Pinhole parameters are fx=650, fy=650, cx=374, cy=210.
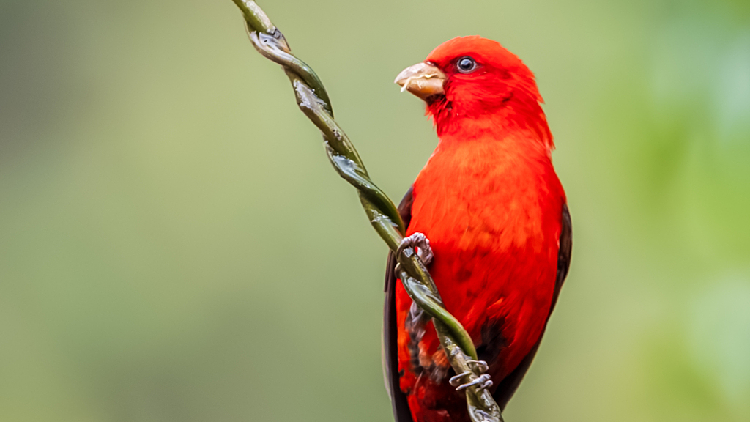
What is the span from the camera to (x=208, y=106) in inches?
74.6

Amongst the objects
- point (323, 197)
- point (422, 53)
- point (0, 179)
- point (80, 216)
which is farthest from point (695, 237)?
point (0, 179)

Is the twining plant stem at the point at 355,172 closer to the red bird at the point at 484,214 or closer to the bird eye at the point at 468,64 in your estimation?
the red bird at the point at 484,214

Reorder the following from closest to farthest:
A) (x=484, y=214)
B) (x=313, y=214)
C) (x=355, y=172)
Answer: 1. (x=355, y=172)
2. (x=484, y=214)
3. (x=313, y=214)

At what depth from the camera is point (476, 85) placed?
1226 millimetres

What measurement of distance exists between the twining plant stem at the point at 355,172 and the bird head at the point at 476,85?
0.40 metres

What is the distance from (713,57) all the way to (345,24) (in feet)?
3.29

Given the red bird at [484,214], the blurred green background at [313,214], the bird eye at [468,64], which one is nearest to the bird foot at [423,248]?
the red bird at [484,214]

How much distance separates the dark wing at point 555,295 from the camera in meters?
1.25

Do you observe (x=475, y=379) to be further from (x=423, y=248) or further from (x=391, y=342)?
(x=391, y=342)

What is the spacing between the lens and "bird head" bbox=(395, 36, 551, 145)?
122cm

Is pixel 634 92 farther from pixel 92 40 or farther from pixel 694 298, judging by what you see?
pixel 92 40

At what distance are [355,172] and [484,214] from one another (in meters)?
0.37

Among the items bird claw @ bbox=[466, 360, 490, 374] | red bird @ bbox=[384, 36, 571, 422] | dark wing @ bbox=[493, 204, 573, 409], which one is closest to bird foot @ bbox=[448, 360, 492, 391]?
bird claw @ bbox=[466, 360, 490, 374]

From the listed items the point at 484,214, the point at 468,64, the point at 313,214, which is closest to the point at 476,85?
the point at 468,64
